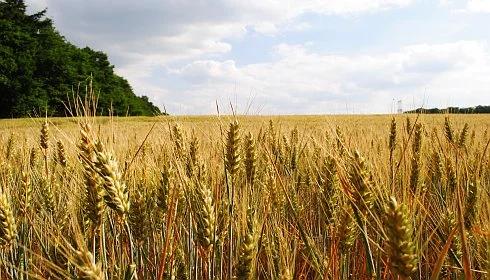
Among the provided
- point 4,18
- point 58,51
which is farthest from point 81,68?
point 4,18

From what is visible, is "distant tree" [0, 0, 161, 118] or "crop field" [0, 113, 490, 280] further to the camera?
"distant tree" [0, 0, 161, 118]

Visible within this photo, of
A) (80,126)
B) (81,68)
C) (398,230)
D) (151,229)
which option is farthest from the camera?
(81,68)

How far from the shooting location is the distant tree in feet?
118

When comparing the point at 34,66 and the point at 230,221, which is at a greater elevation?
the point at 34,66

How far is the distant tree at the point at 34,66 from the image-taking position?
3609 cm

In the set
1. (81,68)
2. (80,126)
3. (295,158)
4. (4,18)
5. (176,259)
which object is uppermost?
(4,18)

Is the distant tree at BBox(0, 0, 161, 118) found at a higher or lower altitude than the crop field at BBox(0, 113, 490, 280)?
higher

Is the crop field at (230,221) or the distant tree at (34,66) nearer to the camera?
the crop field at (230,221)

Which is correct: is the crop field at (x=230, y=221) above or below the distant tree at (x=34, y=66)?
below

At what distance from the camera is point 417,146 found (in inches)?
115

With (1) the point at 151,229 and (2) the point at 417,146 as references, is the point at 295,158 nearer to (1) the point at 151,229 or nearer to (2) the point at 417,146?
(2) the point at 417,146

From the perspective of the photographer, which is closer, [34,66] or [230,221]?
[230,221]

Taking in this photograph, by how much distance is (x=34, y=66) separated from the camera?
128ft

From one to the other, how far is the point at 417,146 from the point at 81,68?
46.9 metres
